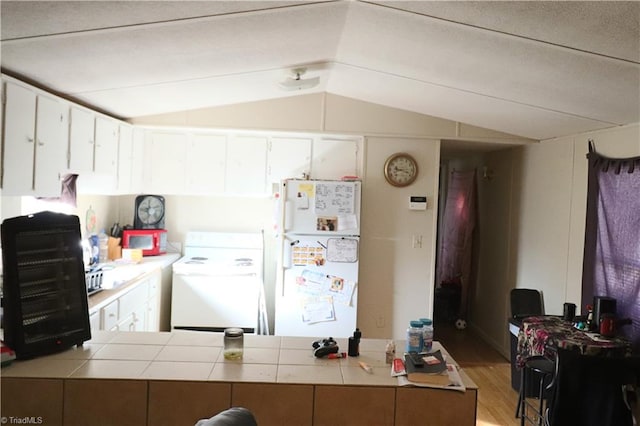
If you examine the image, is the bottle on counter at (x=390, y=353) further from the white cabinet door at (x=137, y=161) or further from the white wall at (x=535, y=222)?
the white cabinet door at (x=137, y=161)

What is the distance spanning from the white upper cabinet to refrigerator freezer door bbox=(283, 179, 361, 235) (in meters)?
1.77

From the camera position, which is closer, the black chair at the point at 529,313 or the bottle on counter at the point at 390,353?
the bottle on counter at the point at 390,353

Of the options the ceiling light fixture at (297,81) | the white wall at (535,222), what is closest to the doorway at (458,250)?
the white wall at (535,222)

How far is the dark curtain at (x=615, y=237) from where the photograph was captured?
9.21 ft

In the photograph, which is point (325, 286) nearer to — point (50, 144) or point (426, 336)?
point (426, 336)

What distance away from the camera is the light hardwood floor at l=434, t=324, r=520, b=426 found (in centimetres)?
331

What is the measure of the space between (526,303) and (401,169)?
62.7 inches

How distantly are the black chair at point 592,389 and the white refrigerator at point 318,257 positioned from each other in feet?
6.42

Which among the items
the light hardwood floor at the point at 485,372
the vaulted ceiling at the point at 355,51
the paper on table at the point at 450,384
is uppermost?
the vaulted ceiling at the point at 355,51

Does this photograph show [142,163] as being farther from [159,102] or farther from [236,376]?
[236,376]

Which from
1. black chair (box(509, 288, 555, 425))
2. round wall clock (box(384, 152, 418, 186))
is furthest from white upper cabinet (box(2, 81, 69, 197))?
black chair (box(509, 288, 555, 425))

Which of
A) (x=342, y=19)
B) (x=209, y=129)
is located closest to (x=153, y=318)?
(x=209, y=129)

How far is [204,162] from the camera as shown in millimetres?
4242

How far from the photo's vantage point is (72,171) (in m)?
3.10
